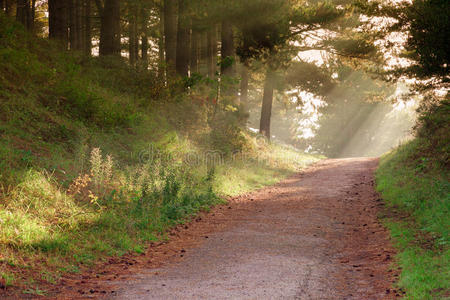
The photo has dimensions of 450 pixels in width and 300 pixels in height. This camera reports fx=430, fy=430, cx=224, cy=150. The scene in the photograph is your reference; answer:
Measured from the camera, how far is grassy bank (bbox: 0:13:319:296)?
677 centimetres

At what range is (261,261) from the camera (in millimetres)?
6797

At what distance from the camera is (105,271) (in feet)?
20.9

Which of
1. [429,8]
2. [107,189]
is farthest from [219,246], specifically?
[429,8]

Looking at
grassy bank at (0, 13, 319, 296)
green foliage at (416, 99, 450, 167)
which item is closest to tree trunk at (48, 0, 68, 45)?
grassy bank at (0, 13, 319, 296)

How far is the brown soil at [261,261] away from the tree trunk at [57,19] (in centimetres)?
1184

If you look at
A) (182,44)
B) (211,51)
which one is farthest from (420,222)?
(211,51)

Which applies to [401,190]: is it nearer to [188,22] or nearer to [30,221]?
[30,221]

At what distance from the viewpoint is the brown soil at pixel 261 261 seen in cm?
548

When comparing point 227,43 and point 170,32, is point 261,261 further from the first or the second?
point 227,43

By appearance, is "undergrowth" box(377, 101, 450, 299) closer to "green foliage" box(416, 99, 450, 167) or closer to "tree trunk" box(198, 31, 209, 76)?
"green foliage" box(416, 99, 450, 167)

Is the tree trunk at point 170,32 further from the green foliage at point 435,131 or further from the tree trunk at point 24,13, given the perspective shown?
the green foliage at point 435,131

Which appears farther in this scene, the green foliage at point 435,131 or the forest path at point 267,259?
the green foliage at point 435,131

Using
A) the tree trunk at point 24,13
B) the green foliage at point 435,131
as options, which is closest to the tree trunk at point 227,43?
the green foliage at point 435,131

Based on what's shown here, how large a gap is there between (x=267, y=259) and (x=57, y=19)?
15885 mm
